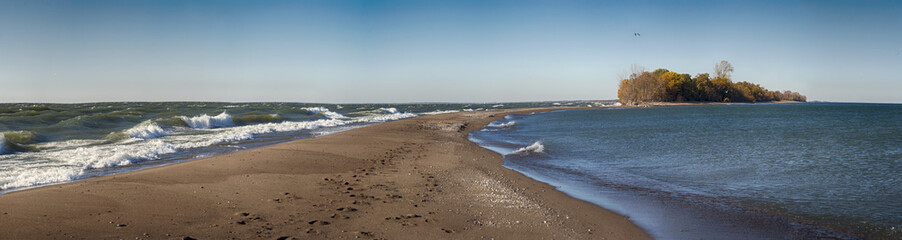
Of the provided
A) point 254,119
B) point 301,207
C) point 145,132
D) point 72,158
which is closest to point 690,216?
point 301,207

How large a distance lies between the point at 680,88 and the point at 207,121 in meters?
109

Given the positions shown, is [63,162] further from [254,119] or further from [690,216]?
[254,119]

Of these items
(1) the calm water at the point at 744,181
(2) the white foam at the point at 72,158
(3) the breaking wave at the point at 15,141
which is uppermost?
(3) the breaking wave at the point at 15,141

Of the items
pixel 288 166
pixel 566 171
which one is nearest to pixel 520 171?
pixel 566 171

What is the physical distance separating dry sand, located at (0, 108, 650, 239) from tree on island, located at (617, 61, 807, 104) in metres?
108

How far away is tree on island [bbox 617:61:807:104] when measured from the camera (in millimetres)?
106812

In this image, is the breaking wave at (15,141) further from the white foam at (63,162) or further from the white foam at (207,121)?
the white foam at (207,121)

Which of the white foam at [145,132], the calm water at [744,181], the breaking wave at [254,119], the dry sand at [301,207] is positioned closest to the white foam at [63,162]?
the dry sand at [301,207]

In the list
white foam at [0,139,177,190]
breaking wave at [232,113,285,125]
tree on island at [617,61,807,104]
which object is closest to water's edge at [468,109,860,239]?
white foam at [0,139,177,190]

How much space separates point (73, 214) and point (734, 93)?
146 metres

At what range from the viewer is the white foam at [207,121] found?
2914cm

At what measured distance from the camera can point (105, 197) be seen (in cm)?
679

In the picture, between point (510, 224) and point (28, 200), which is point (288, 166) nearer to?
point (28, 200)

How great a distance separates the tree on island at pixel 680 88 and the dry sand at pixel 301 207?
108 meters
